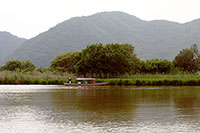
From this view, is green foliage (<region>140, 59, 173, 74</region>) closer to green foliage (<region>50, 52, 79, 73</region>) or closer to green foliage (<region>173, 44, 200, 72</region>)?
green foliage (<region>173, 44, 200, 72</region>)

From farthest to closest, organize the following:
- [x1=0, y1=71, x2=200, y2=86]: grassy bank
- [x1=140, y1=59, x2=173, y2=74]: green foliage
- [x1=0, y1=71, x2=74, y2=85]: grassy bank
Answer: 1. [x1=140, y1=59, x2=173, y2=74]: green foliage
2. [x1=0, y1=71, x2=74, y2=85]: grassy bank
3. [x1=0, y1=71, x2=200, y2=86]: grassy bank

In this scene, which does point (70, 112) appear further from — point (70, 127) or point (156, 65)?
point (156, 65)

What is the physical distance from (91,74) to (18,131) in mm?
66955

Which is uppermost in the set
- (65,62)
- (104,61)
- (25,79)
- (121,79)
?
(65,62)

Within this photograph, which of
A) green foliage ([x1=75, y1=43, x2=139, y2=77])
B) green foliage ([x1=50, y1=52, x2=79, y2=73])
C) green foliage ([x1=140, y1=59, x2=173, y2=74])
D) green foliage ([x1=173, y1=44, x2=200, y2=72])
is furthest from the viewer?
green foliage ([x1=140, y1=59, x2=173, y2=74])

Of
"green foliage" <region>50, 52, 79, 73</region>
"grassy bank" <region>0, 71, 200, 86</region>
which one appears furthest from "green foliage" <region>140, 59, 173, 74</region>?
"grassy bank" <region>0, 71, 200, 86</region>

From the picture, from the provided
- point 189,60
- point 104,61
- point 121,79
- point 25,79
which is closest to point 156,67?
point 189,60

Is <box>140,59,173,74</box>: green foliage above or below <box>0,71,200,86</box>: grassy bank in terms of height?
above

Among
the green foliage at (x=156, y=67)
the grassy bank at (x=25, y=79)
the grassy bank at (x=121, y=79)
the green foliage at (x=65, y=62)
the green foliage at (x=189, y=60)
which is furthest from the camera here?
the green foliage at (x=156, y=67)

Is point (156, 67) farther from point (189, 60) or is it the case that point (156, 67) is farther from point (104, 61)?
point (104, 61)

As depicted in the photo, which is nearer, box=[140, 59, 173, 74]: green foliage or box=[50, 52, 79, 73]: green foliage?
box=[50, 52, 79, 73]: green foliage

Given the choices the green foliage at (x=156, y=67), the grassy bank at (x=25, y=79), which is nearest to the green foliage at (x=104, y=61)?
the grassy bank at (x=25, y=79)

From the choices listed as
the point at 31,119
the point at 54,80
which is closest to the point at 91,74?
the point at 54,80

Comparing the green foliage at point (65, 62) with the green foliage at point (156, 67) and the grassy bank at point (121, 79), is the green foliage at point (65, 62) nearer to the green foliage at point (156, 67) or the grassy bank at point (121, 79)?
the green foliage at point (156, 67)
